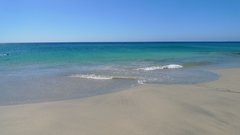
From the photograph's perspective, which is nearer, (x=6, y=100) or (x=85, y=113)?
(x=85, y=113)

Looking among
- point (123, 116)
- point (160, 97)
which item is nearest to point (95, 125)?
point (123, 116)

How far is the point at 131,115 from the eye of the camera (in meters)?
5.43

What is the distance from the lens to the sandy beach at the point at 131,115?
14.8ft

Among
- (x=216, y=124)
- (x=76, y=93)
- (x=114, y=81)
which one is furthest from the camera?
(x=114, y=81)

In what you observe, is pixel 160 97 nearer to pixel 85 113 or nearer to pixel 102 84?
pixel 85 113

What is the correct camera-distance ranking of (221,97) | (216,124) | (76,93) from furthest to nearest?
(76,93)
(221,97)
(216,124)

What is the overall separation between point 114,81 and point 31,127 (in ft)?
19.8

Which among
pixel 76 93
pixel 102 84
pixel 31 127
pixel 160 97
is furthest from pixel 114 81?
pixel 31 127

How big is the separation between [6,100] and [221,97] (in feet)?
19.6

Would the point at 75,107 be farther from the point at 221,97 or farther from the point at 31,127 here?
the point at 221,97

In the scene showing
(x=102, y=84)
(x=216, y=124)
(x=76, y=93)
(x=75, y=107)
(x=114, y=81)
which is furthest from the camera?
(x=114, y=81)

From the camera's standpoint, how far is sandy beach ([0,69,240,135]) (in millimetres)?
4523

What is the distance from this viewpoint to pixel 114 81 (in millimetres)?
10586

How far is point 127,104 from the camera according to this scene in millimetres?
6441
